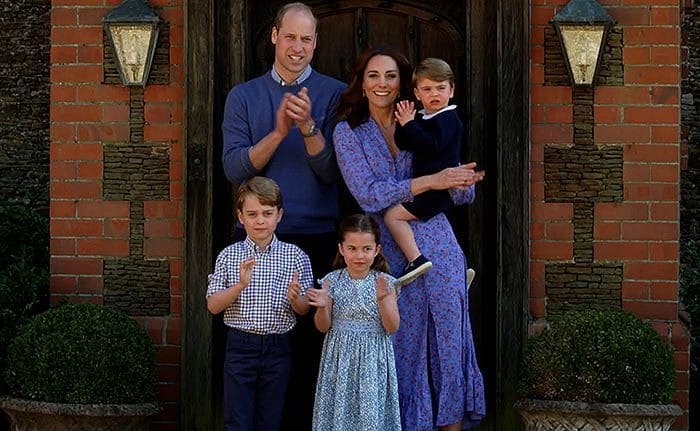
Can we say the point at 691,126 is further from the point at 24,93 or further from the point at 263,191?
the point at 24,93

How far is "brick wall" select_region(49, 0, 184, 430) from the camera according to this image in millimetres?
5789

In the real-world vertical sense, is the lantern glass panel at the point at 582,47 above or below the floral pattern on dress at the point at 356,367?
above

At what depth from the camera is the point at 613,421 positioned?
198 inches

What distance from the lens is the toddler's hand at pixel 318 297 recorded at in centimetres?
463

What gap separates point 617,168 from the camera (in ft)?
18.4

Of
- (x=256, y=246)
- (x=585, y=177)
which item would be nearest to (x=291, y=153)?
(x=256, y=246)

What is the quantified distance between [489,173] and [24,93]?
3.64 m

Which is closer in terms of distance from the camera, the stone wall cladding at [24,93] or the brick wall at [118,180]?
the brick wall at [118,180]

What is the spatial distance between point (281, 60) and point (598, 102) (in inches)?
63.8

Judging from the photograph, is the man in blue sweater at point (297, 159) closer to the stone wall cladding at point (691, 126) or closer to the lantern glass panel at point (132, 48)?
the lantern glass panel at point (132, 48)

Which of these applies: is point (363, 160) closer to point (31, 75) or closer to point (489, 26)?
point (489, 26)

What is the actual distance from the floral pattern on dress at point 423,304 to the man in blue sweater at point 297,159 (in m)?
0.19

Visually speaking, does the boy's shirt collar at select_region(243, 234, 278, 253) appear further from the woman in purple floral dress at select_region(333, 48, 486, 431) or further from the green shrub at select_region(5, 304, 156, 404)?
the green shrub at select_region(5, 304, 156, 404)

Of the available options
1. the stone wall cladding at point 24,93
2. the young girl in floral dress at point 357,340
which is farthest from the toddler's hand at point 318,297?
the stone wall cladding at point 24,93
